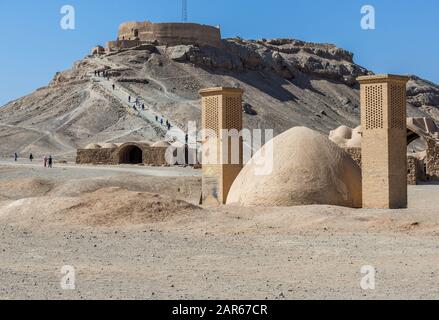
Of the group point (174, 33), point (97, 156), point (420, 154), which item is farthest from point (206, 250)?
point (174, 33)

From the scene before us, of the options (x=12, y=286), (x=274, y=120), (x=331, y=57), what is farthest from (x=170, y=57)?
(x=12, y=286)

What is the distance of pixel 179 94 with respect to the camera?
2066 inches

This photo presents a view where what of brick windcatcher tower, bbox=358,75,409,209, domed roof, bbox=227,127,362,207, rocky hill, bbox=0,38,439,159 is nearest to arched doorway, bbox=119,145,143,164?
rocky hill, bbox=0,38,439,159

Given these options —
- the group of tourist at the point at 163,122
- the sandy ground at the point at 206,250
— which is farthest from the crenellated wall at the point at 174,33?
the sandy ground at the point at 206,250

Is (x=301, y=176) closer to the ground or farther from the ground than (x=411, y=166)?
closer to the ground

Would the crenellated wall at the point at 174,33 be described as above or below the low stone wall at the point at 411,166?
above

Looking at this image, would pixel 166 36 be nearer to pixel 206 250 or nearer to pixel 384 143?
pixel 384 143

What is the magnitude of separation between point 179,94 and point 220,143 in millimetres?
36851

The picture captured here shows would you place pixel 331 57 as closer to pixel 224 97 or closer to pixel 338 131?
pixel 338 131

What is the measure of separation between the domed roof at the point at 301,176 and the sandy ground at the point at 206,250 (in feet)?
3.04

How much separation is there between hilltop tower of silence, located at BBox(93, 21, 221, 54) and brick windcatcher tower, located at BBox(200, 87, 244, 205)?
147ft

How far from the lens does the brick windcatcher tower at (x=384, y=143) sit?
1391 centimetres

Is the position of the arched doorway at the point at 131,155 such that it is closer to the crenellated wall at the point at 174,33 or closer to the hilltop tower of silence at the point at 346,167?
the hilltop tower of silence at the point at 346,167

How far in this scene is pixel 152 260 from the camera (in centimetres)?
833
